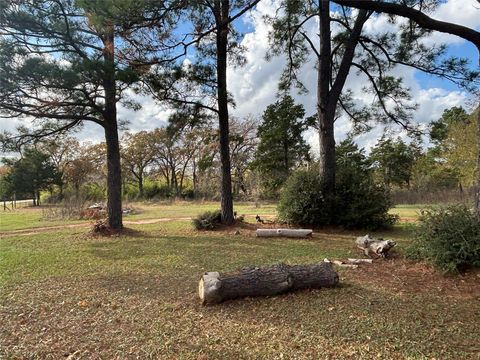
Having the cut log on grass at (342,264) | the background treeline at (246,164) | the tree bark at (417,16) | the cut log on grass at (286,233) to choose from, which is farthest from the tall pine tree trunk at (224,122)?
the background treeline at (246,164)

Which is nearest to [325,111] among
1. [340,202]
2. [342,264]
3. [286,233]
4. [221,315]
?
[340,202]

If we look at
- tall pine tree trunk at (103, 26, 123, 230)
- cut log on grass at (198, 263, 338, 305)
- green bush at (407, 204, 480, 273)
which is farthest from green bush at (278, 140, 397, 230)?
cut log on grass at (198, 263, 338, 305)

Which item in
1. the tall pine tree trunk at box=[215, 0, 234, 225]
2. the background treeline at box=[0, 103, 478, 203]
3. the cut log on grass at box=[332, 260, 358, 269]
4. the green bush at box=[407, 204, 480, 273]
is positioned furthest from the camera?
the background treeline at box=[0, 103, 478, 203]

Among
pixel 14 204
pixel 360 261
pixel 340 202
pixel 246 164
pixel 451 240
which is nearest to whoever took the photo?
pixel 451 240

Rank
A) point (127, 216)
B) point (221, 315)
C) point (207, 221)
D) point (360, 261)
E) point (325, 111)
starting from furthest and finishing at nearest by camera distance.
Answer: point (127, 216), point (207, 221), point (325, 111), point (360, 261), point (221, 315)

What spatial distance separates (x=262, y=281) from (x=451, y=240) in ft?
8.69

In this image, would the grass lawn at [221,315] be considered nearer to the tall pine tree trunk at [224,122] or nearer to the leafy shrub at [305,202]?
the leafy shrub at [305,202]

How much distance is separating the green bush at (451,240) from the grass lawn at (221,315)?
182 mm

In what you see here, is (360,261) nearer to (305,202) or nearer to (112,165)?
(305,202)

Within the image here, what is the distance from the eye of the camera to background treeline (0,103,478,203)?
23.3 m

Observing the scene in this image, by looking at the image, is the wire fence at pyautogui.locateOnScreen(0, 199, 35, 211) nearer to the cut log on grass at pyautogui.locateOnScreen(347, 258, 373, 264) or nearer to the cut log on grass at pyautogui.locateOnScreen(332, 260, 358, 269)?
the cut log on grass at pyautogui.locateOnScreen(332, 260, 358, 269)

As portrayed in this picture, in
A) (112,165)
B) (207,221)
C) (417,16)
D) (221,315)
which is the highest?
(417,16)

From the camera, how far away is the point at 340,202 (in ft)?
28.0

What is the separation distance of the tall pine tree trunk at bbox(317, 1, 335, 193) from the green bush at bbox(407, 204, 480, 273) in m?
3.99
